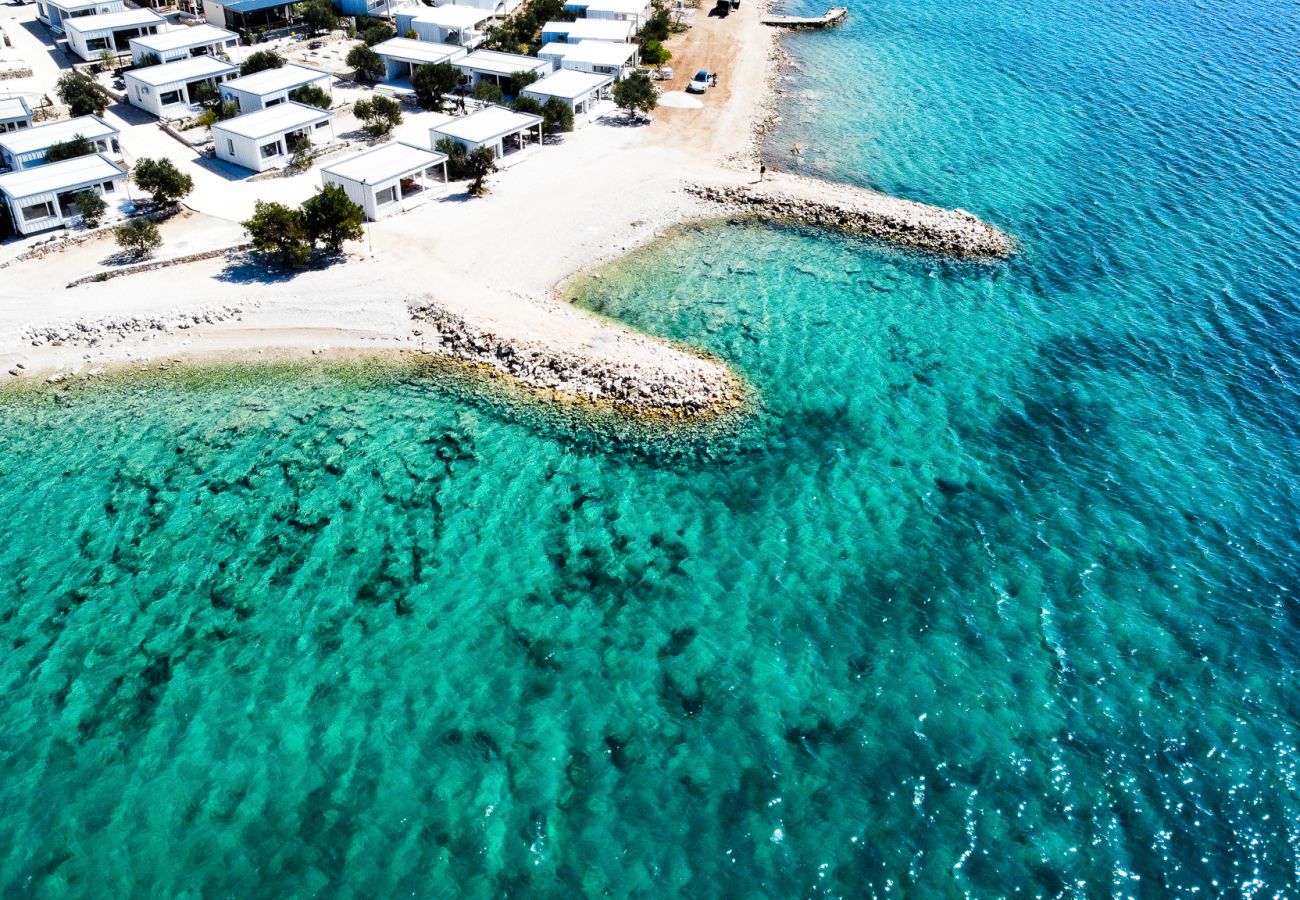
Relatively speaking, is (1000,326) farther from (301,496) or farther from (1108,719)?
(301,496)

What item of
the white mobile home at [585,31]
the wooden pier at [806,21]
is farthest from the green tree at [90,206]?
the wooden pier at [806,21]

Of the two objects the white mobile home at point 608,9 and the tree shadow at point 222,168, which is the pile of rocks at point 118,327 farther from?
the white mobile home at point 608,9

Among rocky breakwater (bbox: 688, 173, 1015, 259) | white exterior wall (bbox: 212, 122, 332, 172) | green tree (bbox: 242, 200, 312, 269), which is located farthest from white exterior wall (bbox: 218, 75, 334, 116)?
rocky breakwater (bbox: 688, 173, 1015, 259)

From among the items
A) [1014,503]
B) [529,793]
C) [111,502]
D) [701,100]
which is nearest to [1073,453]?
[1014,503]

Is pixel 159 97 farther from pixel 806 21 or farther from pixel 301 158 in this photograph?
pixel 806 21

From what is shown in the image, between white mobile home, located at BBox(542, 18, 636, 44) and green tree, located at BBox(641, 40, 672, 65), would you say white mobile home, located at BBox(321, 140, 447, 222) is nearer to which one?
white mobile home, located at BBox(542, 18, 636, 44)

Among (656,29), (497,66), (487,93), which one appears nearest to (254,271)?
(487,93)
